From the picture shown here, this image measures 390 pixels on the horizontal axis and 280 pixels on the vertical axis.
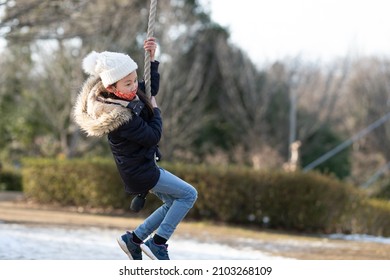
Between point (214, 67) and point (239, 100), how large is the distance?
6.51 ft

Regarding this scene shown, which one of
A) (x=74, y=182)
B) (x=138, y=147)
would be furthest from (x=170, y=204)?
(x=74, y=182)

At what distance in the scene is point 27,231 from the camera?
34.5 feet

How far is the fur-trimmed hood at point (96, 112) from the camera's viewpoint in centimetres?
546

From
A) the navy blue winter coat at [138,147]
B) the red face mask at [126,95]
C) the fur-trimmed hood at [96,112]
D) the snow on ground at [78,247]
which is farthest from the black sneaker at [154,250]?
the snow on ground at [78,247]

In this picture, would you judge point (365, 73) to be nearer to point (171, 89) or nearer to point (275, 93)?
point (275, 93)

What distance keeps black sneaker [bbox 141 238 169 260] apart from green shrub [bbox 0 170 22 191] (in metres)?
18.9

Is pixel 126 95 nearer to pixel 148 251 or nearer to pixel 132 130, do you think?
pixel 132 130

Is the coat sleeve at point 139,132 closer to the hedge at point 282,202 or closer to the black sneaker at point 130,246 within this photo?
the black sneaker at point 130,246

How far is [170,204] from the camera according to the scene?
6.00 m

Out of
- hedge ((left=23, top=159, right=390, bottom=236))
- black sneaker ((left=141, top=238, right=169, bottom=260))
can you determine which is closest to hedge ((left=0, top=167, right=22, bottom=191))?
hedge ((left=23, top=159, right=390, bottom=236))

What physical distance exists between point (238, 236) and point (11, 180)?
43.8 feet

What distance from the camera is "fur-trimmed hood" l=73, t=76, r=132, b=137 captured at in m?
5.46

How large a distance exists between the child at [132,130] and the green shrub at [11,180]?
18.8 m

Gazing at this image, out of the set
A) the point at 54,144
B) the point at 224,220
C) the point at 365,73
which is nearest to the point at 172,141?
the point at 54,144
